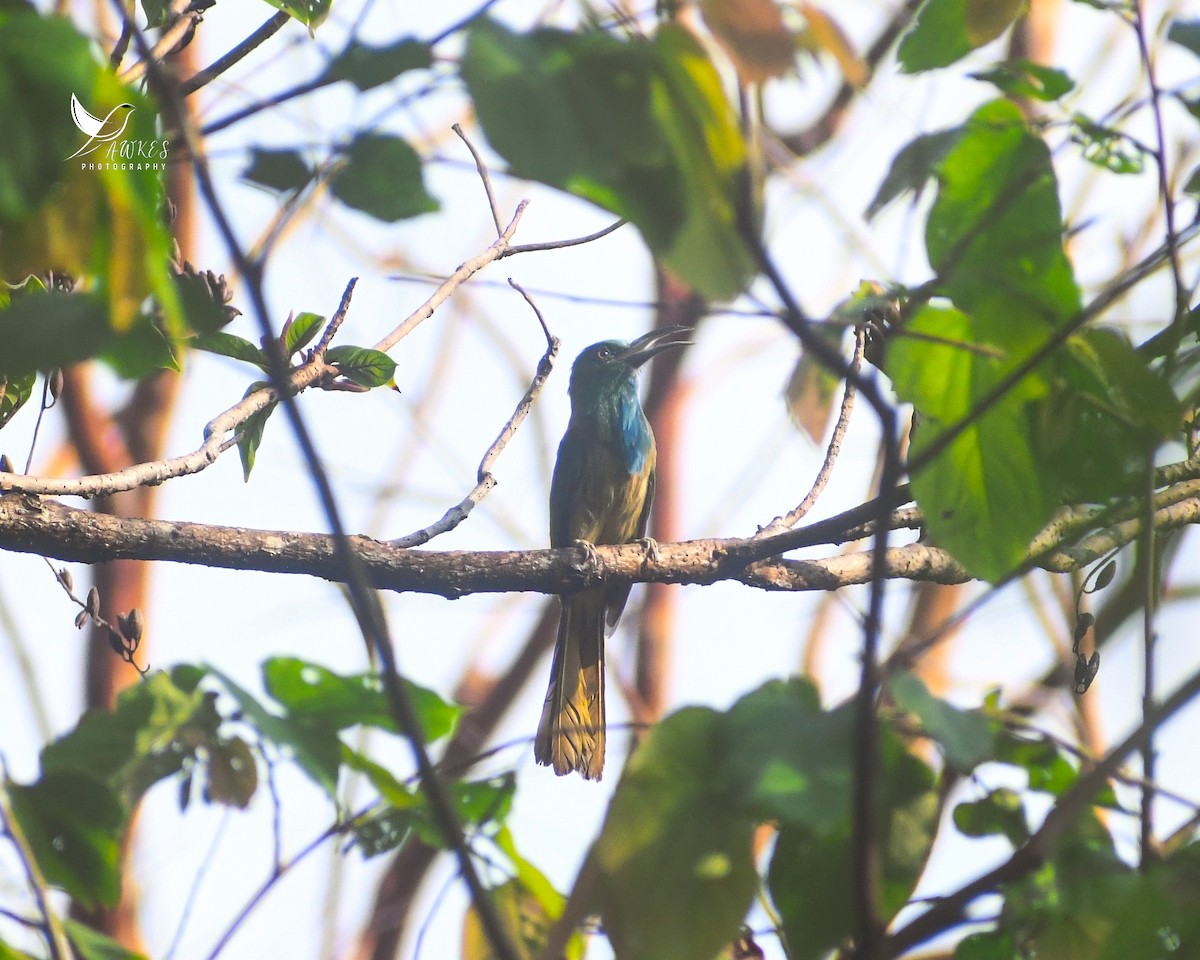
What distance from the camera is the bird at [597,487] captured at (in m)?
5.81

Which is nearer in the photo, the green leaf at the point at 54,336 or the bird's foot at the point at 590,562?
the green leaf at the point at 54,336

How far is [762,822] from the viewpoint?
1280 mm

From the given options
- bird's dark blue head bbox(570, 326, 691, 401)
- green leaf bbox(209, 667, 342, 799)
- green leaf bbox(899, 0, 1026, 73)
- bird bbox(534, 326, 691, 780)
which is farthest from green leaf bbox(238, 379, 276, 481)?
bird's dark blue head bbox(570, 326, 691, 401)

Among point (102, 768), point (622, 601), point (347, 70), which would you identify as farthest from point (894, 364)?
point (622, 601)

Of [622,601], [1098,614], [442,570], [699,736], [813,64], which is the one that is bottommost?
[699,736]

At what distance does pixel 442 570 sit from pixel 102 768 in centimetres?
184

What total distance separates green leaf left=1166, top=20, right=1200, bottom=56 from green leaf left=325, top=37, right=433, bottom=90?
93cm

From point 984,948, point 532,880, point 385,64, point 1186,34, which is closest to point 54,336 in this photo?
point 385,64

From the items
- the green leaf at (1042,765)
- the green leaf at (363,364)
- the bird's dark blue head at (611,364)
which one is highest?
the bird's dark blue head at (611,364)

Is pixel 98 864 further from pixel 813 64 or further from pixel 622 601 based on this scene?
pixel 622 601

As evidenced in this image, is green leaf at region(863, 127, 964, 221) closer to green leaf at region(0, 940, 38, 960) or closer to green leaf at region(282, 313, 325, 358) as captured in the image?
green leaf at region(0, 940, 38, 960)

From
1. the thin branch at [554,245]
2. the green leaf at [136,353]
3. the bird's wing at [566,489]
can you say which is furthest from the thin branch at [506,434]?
the bird's wing at [566,489]

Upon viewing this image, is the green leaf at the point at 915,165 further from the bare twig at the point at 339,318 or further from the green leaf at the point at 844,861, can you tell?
the bare twig at the point at 339,318

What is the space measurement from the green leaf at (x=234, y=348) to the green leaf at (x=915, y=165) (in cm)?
156
